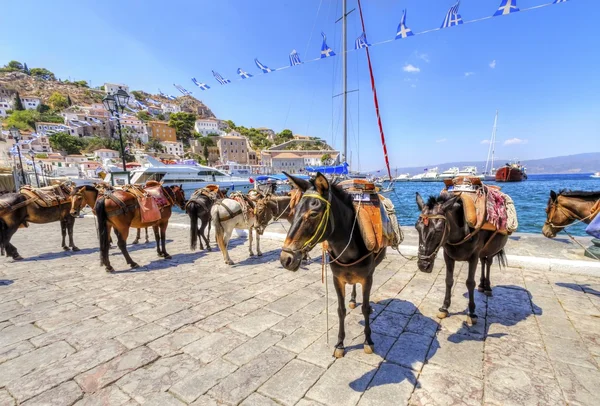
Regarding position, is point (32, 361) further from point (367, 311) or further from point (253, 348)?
point (367, 311)

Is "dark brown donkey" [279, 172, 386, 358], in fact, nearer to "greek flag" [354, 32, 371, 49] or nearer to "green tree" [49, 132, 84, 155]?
"greek flag" [354, 32, 371, 49]

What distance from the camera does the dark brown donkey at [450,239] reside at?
9.03 ft

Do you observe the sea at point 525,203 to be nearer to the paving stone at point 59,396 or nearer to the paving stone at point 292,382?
the paving stone at point 292,382

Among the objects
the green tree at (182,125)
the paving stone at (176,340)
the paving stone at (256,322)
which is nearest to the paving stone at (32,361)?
the paving stone at (176,340)

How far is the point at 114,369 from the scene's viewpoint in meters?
2.46

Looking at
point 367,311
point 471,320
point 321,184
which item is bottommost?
point 471,320

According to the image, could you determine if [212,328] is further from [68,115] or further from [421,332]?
[68,115]

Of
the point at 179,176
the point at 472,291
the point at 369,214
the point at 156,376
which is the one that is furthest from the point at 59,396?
the point at 179,176

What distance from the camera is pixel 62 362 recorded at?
8.41ft

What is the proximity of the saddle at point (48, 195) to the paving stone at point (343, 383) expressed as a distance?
877 centimetres

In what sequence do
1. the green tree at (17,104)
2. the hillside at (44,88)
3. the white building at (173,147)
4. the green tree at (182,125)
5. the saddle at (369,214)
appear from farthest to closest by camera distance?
the hillside at (44,88)
the green tree at (182,125)
the white building at (173,147)
the green tree at (17,104)
the saddle at (369,214)

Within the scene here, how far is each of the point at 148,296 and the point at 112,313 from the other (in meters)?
0.60

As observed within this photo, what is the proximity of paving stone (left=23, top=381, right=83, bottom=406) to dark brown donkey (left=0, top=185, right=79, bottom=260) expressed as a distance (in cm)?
625

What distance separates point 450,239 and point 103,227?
661 cm
